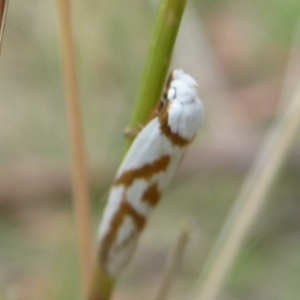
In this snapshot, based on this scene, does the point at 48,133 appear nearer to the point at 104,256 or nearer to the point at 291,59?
the point at 291,59

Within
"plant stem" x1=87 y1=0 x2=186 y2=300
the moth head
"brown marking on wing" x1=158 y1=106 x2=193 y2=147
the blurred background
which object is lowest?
the blurred background

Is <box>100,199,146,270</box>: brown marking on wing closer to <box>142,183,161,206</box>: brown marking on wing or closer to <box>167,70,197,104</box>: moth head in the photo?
<box>142,183,161,206</box>: brown marking on wing

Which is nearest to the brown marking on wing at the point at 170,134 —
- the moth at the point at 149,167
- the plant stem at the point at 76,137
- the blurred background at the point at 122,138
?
the moth at the point at 149,167

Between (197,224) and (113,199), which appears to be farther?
(197,224)

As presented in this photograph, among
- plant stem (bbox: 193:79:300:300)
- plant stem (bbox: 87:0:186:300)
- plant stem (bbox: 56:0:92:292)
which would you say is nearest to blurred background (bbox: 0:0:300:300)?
plant stem (bbox: 193:79:300:300)

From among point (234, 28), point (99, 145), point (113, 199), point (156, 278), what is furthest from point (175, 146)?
point (234, 28)

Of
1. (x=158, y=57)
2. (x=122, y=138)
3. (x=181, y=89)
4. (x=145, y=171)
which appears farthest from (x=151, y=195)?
(x=122, y=138)
